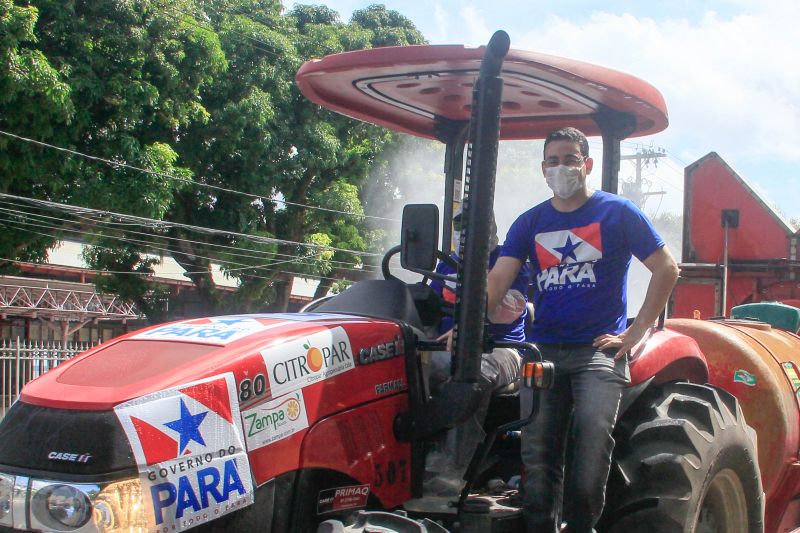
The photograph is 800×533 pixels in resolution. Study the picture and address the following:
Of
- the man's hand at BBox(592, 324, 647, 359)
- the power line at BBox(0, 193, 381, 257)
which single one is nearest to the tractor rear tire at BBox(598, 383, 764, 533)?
the man's hand at BBox(592, 324, 647, 359)

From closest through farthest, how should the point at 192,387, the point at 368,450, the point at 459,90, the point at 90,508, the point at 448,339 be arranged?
1. the point at 90,508
2. the point at 192,387
3. the point at 368,450
4. the point at 448,339
5. the point at 459,90

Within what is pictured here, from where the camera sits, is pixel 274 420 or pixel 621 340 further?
pixel 621 340

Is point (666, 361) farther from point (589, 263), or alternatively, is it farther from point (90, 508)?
point (90, 508)

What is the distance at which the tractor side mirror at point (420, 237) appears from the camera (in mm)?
3248

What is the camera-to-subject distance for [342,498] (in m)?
3.24

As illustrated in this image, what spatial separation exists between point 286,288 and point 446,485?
1905 cm

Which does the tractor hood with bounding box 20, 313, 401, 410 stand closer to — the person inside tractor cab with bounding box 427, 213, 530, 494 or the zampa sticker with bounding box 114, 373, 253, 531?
the zampa sticker with bounding box 114, 373, 253, 531

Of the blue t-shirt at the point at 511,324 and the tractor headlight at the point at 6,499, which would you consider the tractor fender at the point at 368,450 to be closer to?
the blue t-shirt at the point at 511,324

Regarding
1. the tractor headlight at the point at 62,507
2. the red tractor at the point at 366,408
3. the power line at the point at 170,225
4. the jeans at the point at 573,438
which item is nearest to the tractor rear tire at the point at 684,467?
the red tractor at the point at 366,408

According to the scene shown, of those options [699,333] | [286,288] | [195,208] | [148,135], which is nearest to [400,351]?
[699,333]

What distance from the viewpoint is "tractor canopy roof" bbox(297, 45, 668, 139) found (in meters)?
3.87

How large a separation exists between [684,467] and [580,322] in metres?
0.74

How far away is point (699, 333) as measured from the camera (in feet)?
19.7

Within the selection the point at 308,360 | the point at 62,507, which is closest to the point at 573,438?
the point at 308,360
